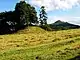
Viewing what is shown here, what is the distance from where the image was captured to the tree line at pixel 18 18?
95.2m

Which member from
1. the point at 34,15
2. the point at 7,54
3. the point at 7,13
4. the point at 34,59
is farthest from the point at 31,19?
the point at 34,59

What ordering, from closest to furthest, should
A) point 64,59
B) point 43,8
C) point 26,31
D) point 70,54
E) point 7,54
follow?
point 64,59, point 70,54, point 7,54, point 26,31, point 43,8

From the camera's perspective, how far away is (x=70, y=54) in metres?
33.5

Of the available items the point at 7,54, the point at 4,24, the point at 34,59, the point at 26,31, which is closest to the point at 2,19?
the point at 4,24

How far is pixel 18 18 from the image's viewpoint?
96812 mm

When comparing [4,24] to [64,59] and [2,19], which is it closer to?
[2,19]

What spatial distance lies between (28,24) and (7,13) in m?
12.2

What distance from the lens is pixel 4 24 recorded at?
102m

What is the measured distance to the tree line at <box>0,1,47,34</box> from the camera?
9519 centimetres

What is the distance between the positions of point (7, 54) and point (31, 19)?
197 feet

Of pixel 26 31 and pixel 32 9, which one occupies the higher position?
pixel 32 9

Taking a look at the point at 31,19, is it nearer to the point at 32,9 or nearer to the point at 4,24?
the point at 32,9

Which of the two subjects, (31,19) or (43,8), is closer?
(31,19)

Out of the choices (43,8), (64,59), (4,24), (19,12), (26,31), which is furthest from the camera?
(43,8)
